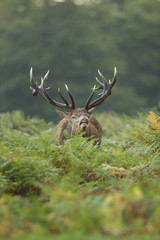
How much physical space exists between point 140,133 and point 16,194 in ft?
11.2

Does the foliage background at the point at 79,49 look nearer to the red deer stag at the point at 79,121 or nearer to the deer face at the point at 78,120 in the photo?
the red deer stag at the point at 79,121

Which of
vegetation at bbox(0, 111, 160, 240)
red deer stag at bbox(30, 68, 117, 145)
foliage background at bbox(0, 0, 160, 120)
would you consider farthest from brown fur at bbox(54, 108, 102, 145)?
foliage background at bbox(0, 0, 160, 120)

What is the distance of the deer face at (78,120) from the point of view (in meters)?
8.81

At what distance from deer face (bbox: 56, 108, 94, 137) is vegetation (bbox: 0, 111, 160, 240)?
2.13ft

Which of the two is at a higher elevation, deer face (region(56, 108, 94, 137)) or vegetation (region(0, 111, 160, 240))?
deer face (region(56, 108, 94, 137))

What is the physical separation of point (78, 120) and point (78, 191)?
12.7 feet

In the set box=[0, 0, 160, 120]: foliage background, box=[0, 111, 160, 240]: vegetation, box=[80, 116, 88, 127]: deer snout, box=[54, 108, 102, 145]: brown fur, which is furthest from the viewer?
box=[0, 0, 160, 120]: foliage background

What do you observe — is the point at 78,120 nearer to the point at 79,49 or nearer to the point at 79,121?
the point at 79,121

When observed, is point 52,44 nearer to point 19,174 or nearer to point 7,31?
point 7,31

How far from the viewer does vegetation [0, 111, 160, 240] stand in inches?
164

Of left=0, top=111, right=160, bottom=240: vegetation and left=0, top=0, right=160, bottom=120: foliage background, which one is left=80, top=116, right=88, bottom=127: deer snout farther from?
left=0, top=0, right=160, bottom=120: foliage background

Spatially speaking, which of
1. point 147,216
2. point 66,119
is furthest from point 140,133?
point 147,216

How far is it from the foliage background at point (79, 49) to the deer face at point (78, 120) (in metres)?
18.5

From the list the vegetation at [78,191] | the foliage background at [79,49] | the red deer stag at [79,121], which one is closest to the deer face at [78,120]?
the red deer stag at [79,121]
